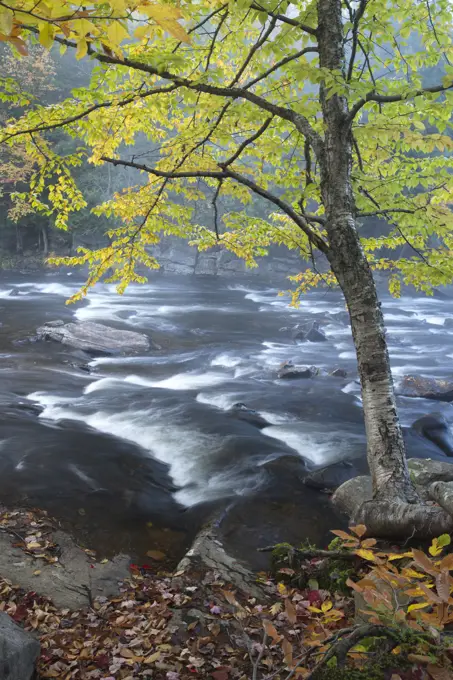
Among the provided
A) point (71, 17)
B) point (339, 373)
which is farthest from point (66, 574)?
point (339, 373)

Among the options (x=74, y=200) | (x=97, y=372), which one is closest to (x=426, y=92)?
(x=74, y=200)

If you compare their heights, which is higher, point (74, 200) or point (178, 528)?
point (74, 200)

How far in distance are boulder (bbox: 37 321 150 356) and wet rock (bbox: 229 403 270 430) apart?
6.57 m

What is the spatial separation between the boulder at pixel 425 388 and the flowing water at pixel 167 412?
66 cm

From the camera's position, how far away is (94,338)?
57.9 feet

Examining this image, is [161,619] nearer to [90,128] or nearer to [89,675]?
[89,675]

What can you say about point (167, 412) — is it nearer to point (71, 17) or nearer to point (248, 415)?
point (248, 415)

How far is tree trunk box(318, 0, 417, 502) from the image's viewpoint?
15.2ft

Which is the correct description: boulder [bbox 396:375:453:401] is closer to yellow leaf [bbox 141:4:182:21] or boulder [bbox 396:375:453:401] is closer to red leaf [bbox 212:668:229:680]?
red leaf [bbox 212:668:229:680]

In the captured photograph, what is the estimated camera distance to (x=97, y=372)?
14688mm

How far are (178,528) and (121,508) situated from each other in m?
0.92

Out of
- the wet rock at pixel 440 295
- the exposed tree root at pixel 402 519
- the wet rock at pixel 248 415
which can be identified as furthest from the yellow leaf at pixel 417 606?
the wet rock at pixel 440 295

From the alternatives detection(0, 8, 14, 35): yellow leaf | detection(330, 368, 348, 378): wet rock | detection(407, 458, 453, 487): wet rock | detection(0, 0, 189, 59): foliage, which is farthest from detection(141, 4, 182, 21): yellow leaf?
detection(330, 368, 348, 378): wet rock

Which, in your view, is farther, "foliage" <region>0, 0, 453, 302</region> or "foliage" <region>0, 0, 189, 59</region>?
"foliage" <region>0, 0, 453, 302</region>
